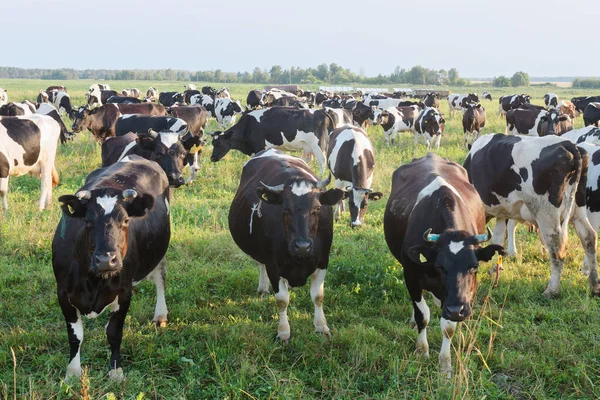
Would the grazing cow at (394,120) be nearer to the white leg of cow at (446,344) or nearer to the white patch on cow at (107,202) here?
the white leg of cow at (446,344)

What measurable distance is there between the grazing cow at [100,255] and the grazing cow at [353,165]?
508 cm

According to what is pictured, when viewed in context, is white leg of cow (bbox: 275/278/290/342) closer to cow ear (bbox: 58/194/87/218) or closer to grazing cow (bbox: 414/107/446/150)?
cow ear (bbox: 58/194/87/218)

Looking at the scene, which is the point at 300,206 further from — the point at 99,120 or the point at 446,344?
the point at 99,120

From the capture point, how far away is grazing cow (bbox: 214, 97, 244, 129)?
27.2m

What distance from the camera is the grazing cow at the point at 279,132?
49.2ft

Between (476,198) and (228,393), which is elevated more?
(476,198)

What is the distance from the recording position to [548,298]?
6.88 m

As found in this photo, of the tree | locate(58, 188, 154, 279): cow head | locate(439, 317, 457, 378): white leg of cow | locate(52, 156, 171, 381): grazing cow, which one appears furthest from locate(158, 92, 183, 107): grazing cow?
the tree

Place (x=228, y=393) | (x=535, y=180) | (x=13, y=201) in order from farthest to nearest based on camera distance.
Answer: (x=13, y=201) < (x=535, y=180) < (x=228, y=393)

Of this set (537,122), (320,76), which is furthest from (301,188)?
(320,76)

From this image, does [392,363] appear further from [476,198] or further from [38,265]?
[38,265]

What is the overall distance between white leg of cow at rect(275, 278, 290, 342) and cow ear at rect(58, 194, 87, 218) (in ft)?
7.33

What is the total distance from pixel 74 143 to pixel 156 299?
14319mm

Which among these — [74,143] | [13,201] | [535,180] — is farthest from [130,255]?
[74,143]
